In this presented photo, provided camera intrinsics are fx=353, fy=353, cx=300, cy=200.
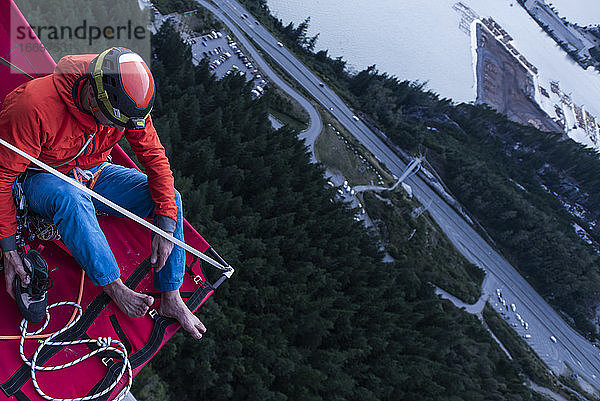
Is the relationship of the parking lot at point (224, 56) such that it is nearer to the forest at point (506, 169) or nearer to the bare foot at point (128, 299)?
the forest at point (506, 169)

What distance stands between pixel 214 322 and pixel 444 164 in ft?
150

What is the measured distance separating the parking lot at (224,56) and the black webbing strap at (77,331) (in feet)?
117

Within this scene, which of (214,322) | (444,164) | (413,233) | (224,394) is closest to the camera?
(224,394)

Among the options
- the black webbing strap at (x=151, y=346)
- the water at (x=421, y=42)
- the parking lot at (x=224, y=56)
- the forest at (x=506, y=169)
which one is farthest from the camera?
the water at (x=421, y=42)

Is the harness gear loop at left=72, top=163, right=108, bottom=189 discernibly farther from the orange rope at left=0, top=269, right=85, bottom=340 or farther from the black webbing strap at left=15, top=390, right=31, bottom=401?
the black webbing strap at left=15, top=390, right=31, bottom=401

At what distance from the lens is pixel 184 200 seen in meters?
15.3

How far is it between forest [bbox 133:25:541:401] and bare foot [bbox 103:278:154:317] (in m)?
5.94

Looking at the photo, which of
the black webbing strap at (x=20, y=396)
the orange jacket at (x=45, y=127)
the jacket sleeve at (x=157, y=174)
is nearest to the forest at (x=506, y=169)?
the jacket sleeve at (x=157, y=174)

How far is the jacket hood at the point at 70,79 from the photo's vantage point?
9.41 ft

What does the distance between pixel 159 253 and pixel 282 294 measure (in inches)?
575

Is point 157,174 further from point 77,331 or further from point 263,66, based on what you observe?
point 263,66

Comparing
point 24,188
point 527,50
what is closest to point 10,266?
point 24,188

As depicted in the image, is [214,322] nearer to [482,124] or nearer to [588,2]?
[482,124]

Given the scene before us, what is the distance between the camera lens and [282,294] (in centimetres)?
1750
